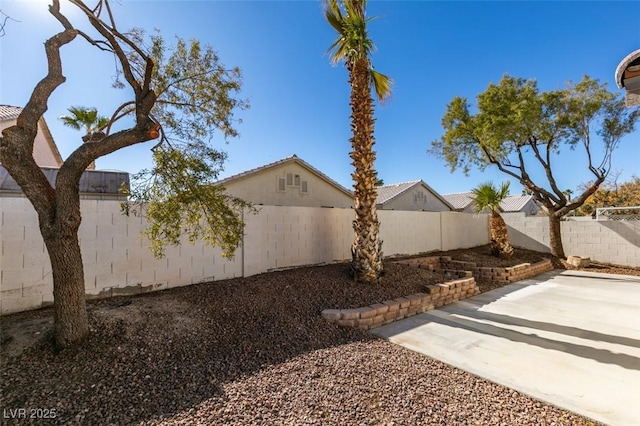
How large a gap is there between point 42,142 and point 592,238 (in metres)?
26.0

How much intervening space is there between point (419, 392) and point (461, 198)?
28896 millimetres

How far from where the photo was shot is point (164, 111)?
5.09 meters

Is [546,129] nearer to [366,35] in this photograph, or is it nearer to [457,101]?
[457,101]

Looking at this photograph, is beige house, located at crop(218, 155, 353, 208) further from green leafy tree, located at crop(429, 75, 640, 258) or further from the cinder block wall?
the cinder block wall

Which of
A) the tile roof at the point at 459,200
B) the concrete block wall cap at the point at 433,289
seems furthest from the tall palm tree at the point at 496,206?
the tile roof at the point at 459,200

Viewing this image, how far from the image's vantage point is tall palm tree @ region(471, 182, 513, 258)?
432 inches

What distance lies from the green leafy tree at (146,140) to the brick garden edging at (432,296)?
2382 mm

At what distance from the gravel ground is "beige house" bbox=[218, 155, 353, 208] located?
8070mm

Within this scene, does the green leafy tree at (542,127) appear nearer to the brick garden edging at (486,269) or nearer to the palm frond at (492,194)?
the palm frond at (492,194)

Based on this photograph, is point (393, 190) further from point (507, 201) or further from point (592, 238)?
point (507, 201)

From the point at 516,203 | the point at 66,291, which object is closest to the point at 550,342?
the point at 66,291

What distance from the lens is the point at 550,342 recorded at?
14.4 feet

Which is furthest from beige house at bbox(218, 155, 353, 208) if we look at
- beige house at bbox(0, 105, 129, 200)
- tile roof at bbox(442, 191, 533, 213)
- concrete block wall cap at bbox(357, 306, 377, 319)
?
tile roof at bbox(442, 191, 533, 213)

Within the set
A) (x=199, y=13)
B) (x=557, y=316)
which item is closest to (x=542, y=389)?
(x=557, y=316)
